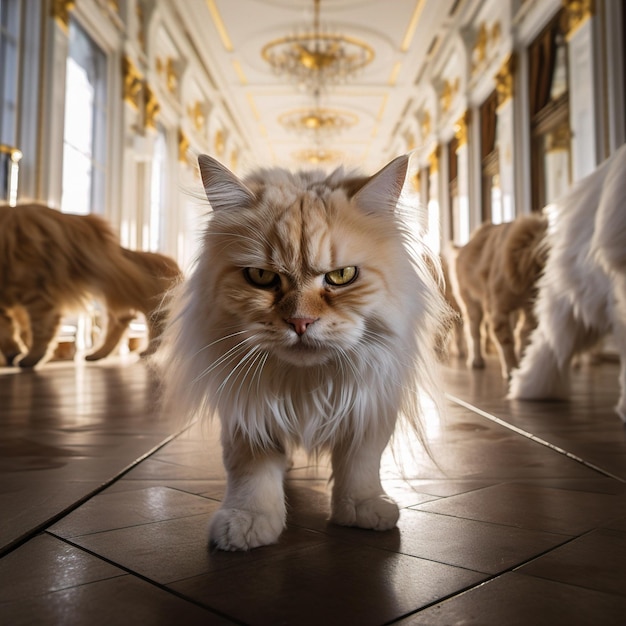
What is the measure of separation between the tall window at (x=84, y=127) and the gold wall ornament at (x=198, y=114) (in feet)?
12.5

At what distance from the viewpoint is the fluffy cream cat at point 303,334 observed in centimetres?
106

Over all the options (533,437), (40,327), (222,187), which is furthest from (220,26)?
(222,187)

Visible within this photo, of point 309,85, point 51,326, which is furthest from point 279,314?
point 309,85

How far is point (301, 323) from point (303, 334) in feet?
0.07

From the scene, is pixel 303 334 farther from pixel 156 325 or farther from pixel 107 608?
pixel 156 325

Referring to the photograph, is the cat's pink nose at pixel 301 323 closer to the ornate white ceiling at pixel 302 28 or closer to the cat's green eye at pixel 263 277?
the cat's green eye at pixel 263 277

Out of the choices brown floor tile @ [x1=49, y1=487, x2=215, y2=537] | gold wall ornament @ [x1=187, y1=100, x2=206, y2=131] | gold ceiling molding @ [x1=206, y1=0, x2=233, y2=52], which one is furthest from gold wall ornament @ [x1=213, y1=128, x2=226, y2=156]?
brown floor tile @ [x1=49, y1=487, x2=215, y2=537]

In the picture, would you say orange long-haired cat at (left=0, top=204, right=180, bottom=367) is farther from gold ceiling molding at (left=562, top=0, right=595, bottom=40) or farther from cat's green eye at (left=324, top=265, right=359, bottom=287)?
gold ceiling molding at (left=562, top=0, right=595, bottom=40)

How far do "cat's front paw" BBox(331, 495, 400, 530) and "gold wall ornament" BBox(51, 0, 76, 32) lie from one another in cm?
635

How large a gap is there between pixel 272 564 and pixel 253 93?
12.1 meters

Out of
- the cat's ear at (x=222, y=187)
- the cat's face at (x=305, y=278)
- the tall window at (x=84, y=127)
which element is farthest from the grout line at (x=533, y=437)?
the tall window at (x=84, y=127)

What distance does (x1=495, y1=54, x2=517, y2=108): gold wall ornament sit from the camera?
788 centimetres

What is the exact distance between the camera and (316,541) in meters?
1.01

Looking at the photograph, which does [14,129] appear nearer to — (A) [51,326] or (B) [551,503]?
(A) [51,326]
